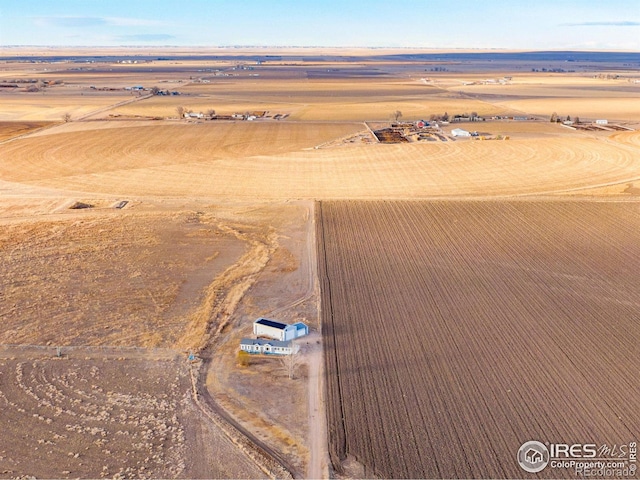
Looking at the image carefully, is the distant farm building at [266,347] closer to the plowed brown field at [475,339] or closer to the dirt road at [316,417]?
the dirt road at [316,417]

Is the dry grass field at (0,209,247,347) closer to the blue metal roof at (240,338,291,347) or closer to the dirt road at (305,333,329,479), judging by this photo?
the blue metal roof at (240,338,291,347)

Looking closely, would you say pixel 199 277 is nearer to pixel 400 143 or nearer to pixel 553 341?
pixel 553 341

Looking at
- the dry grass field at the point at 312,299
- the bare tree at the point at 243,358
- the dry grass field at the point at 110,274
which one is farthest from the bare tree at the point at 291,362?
the dry grass field at the point at 110,274

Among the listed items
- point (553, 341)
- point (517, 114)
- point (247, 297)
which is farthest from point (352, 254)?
point (517, 114)

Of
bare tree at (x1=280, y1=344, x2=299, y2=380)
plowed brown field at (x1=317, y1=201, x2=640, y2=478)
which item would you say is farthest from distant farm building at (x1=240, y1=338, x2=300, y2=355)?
plowed brown field at (x1=317, y1=201, x2=640, y2=478)

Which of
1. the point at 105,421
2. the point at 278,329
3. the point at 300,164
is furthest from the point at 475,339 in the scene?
the point at 300,164
